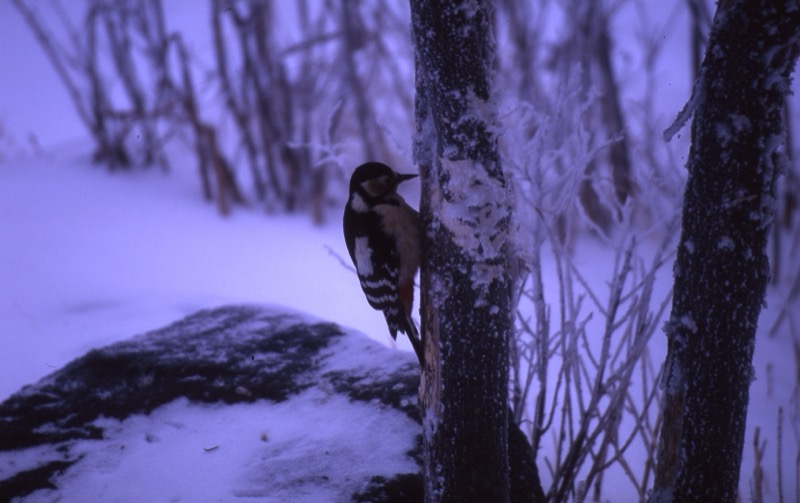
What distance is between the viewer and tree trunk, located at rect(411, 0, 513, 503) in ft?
3.90

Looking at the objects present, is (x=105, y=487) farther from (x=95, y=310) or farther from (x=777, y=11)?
(x=95, y=310)

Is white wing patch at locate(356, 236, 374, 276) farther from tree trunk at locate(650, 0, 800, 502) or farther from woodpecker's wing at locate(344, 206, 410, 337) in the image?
tree trunk at locate(650, 0, 800, 502)

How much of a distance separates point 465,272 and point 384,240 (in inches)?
18.0

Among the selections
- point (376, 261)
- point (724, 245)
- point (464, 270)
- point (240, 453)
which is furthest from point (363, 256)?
point (724, 245)

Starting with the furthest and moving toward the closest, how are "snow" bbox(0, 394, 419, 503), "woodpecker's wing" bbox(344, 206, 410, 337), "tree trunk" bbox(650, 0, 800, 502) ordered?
"woodpecker's wing" bbox(344, 206, 410, 337)
"snow" bbox(0, 394, 419, 503)
"tree trunk" bbox(650, 0, 800, 502)

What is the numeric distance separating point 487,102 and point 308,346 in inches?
54.7

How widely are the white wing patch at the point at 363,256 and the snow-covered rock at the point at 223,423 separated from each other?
39 centimetres

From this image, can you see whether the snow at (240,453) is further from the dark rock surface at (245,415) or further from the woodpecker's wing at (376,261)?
the woodpecker's wing at (376,261)

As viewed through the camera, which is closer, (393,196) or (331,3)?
(393,196)

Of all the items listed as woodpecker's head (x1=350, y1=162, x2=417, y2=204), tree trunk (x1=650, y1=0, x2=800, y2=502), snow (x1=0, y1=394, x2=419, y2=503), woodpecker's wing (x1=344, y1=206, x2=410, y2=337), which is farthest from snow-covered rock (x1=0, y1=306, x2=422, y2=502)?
tree trunk (x1=650, y1=0, x2=800, y2=502)

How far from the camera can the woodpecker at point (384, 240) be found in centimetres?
166

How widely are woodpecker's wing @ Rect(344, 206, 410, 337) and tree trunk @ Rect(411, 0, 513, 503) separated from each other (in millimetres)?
340

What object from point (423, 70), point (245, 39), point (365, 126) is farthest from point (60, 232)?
point (423, 70)

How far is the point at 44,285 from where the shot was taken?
13.2ft
